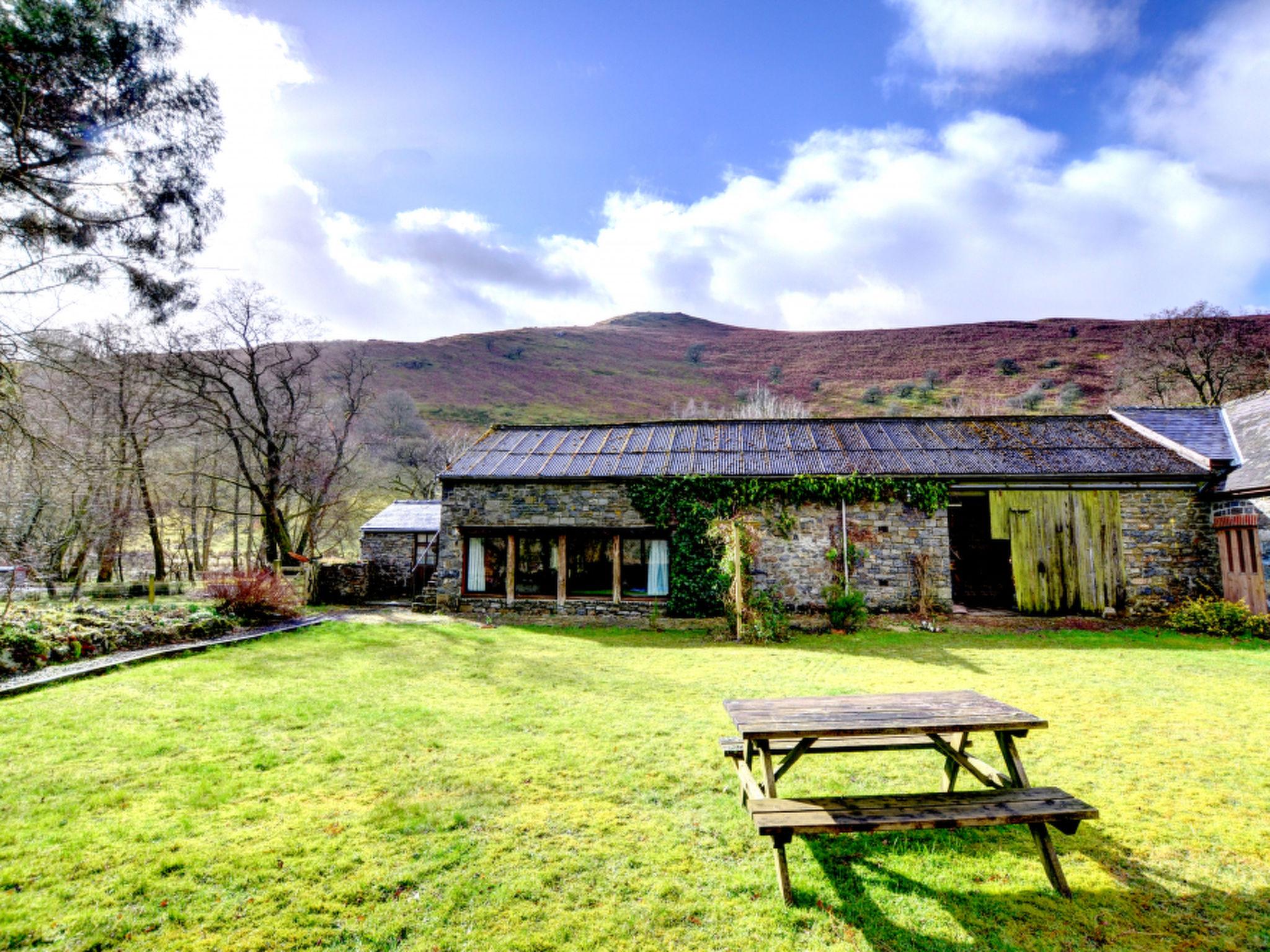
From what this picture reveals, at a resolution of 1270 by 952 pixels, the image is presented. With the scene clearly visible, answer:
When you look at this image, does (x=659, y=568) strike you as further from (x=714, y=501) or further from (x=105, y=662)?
(x=105, y=662)

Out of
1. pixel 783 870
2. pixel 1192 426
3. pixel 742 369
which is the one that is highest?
pixel 742 369

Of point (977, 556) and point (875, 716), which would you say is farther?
point (977, 556)

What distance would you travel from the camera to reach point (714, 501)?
43.2 ft

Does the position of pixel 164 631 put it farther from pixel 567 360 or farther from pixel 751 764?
pixel 567 360

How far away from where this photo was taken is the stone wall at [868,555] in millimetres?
12406

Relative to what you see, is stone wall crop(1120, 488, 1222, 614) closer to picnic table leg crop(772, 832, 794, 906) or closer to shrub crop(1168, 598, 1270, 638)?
shrub crop(1168, 598, 1270, 638)

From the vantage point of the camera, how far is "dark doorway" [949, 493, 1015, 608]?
1533 centimetres

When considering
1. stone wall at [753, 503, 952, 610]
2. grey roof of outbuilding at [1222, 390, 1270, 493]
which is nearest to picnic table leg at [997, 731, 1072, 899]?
stone wall at [753, 503, 952, 610]

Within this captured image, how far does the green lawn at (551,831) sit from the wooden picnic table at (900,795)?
0.39 metres

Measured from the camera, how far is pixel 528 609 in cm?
1390

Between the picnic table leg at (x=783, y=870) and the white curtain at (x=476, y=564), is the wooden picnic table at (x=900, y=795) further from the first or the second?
the white curtain at (x=476, y=564)

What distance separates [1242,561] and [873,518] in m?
6.85

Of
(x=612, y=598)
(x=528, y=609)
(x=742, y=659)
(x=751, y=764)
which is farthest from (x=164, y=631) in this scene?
(x=751, y=764)

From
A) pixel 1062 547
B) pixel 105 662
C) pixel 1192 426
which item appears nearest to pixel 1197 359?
pixel 1192 426
